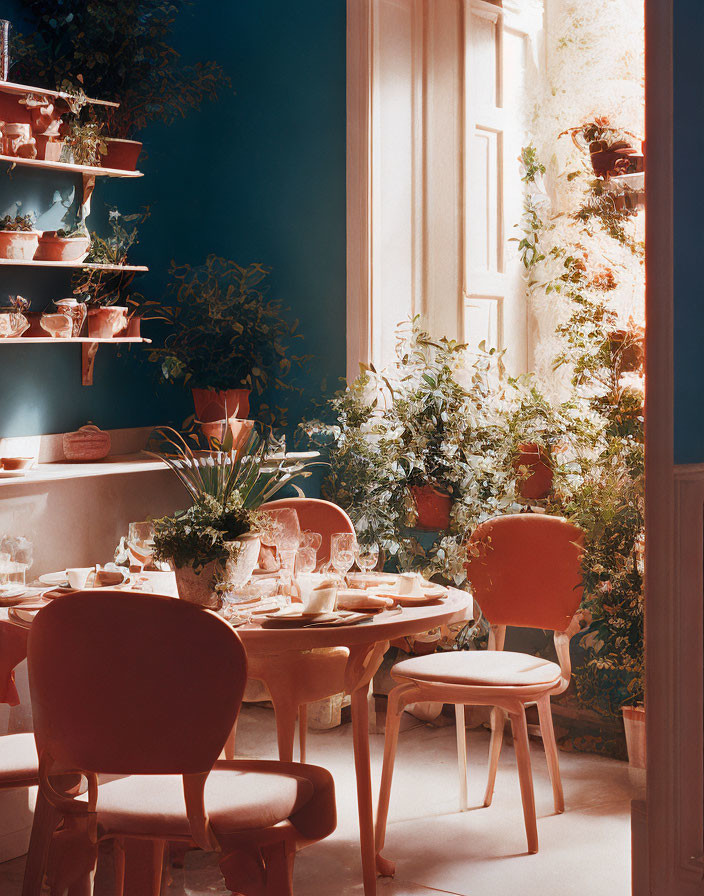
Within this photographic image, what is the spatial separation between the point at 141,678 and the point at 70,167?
86.7 inches

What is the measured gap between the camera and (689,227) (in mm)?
2057

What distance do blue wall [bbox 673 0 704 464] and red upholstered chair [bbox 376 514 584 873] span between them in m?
1.07

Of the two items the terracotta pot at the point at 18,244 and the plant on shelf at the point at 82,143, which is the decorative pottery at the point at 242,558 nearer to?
the terracotta pot at the point at 18,244

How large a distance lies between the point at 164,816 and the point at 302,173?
9.37 feet

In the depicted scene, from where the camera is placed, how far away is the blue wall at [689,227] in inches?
80.3

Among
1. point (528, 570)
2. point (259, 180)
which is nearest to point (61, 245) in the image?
point (259, 180)

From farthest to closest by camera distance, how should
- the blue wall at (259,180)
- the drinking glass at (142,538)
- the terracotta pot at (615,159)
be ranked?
the blue wall at (259,180), the terracotta pot at (615,159), the drinking glass at (142,538)

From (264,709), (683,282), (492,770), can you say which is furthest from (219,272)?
(683,282)

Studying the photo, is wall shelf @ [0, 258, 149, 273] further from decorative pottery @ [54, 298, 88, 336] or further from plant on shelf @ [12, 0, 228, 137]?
plant on shelf @ [12, 0, 228, 137]

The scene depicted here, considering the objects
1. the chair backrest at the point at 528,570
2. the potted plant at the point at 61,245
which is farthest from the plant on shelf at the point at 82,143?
the chair backrest at the point at 528,570

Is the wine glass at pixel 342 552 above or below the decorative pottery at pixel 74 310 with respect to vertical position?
below

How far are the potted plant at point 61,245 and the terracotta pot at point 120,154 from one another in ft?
1.05

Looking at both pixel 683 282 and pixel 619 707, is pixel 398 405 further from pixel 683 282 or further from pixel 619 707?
pixel 683 282

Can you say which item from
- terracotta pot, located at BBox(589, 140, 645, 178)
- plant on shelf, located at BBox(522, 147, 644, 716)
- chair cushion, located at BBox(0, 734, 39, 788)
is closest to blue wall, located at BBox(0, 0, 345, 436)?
plant on shelf, located at BBox(522, 147, 644, 716)
